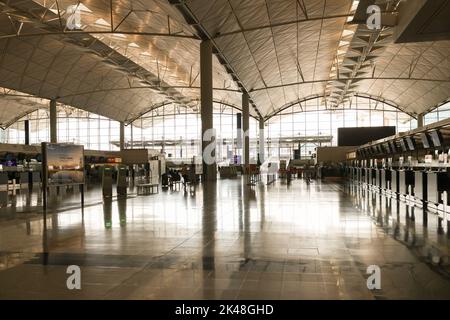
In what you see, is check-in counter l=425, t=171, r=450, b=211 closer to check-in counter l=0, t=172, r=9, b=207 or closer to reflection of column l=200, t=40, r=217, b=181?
check-in counter l=0, t=172, r=9, b=207

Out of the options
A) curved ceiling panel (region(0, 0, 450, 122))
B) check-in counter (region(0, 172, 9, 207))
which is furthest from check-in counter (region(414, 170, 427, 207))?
check-in counter (region(0, 172, 9, 207))

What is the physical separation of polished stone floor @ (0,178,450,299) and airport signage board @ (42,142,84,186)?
8.21 ft

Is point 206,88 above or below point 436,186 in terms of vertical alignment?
above

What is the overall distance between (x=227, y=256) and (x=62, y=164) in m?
9.24

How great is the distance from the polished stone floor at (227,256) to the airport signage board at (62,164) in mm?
2502

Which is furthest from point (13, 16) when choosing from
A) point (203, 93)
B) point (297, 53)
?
point (297, 53)

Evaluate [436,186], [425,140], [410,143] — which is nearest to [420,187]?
[436,186]

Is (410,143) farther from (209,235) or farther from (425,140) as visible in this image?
(209,235)

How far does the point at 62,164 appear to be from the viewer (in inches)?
529

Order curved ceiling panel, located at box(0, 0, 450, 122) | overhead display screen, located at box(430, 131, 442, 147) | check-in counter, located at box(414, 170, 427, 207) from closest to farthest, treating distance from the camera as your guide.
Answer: check-in counter, located at box(414, 170, 427, 207), overhead display screen, located at box(430, 131, 442, 147), curved ceiling panel, located at box(0, 0, 450, 122)

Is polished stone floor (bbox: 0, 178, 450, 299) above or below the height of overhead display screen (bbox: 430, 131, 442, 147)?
below

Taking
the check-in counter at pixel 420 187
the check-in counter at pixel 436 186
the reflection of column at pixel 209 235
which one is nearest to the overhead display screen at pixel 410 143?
the check-in counter at pixel 420 187

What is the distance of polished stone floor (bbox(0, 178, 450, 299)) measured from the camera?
14.3 ft

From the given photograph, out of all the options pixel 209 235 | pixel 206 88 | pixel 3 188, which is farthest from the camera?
pixel 206 88
